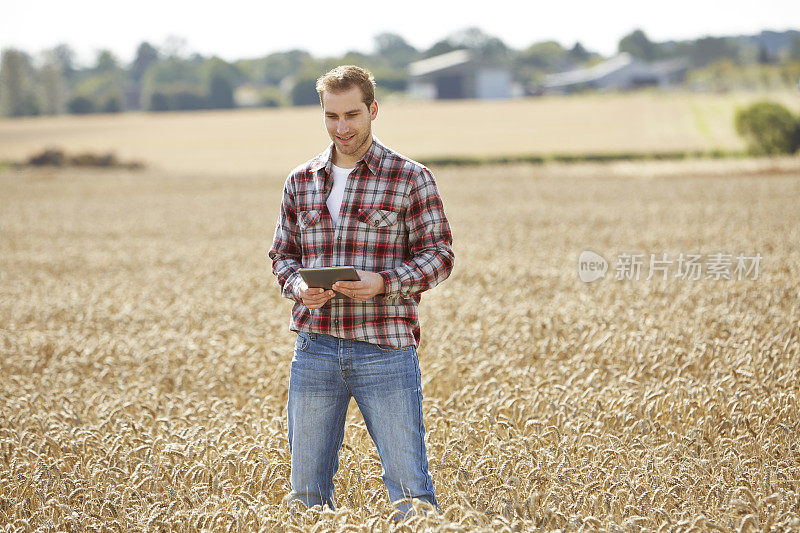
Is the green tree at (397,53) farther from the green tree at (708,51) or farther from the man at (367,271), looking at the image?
the man at (367,271)

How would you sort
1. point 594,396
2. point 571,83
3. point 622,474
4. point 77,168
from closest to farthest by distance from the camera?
1. point 622,474
2. point 594,396
3. point 77,168
4. point 571,83

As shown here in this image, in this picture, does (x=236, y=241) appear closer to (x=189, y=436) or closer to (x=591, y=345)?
(x=591, y=345)

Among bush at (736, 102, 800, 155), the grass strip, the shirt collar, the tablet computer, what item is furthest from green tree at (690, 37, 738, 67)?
the tablet computer

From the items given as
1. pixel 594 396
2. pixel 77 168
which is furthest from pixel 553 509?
pixel 77 168

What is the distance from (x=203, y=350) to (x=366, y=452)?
11.8 feet

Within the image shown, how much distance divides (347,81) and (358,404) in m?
1.53

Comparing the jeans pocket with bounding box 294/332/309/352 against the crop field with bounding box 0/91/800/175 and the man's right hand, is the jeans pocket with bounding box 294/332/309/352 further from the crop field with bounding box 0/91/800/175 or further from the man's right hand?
the crop field with bounding box 0/91/800/175

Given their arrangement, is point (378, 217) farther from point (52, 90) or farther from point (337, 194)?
point (52, 90)

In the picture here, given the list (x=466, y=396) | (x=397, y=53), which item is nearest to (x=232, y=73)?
(x=397, y=53)

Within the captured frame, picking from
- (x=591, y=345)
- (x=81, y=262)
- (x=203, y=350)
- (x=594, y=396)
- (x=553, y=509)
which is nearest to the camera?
(x=553, y=509)

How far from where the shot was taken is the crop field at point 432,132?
5081cm

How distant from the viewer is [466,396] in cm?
680

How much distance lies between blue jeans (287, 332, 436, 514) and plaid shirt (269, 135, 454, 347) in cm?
8

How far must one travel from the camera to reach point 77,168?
49.8 meters
